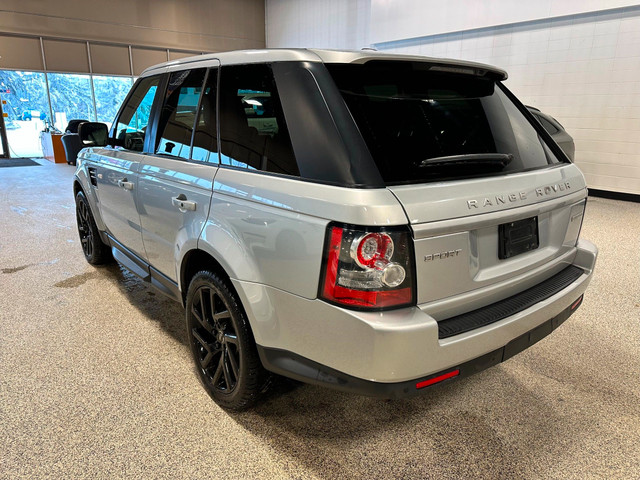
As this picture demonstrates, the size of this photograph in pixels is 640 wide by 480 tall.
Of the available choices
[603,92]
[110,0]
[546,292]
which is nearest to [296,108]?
[546,292]

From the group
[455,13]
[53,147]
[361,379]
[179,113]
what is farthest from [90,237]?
[53,147]

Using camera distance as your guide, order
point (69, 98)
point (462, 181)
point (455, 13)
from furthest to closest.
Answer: point (69, 98)
point (455, 13)
point (462, 181)

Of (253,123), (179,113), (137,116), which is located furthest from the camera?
(137,116)

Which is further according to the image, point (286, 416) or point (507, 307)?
point (286, 416)

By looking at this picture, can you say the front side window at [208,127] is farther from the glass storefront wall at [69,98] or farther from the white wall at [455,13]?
the glass storefront wall at [69,98]

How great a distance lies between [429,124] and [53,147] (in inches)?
528

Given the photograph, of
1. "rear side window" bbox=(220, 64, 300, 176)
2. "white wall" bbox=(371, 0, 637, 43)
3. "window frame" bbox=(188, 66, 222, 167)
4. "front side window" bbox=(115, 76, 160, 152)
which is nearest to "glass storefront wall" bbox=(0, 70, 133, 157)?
"white wall" bbox=(371, 0, 637, 43)

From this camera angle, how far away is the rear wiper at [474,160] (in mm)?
1521

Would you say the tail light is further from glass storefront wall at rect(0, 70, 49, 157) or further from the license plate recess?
glass storefront wall at rect(0, 70, 49, 157)

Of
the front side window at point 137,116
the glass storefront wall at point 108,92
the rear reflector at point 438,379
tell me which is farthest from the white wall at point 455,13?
the glass storefront wall at point 108,92

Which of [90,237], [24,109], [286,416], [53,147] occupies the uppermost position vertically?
[24,109]

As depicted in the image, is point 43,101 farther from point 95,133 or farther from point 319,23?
point 95,133

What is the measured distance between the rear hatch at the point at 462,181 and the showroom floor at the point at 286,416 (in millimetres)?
682

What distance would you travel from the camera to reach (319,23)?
Result: 13633 mm
